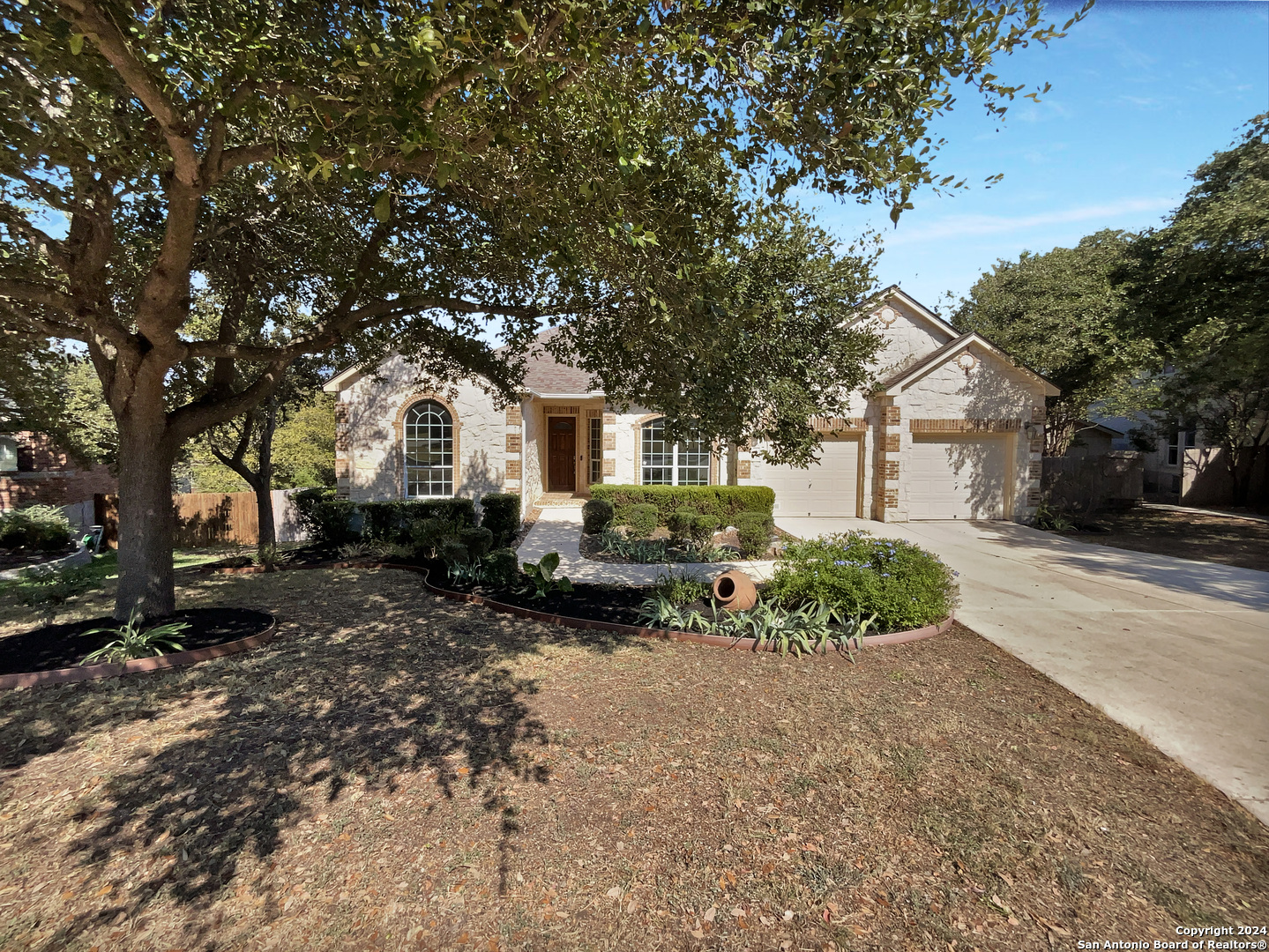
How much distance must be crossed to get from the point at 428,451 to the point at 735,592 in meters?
11.0

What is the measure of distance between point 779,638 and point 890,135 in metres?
4.43

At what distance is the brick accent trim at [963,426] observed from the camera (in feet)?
49.8

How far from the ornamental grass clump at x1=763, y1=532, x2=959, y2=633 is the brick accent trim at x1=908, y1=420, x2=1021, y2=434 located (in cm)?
937

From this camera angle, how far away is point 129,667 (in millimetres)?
5031

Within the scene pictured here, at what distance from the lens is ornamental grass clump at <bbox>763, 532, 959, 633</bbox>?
6203mm

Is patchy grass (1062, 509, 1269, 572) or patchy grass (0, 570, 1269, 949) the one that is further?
patchy grass (1062, 509, 1269, 572)

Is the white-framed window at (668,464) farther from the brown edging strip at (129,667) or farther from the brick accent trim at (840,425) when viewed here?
the brown edging strip at (129,667)

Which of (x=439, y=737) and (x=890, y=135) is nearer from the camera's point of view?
(x=890, y=135)

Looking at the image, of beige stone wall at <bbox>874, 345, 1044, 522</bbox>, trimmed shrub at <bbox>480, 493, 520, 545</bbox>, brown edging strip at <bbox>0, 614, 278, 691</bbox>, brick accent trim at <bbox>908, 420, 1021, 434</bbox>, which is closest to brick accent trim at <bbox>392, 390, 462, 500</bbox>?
trimmed shrub at <bbox>480, 493, 520, 545</bbox>

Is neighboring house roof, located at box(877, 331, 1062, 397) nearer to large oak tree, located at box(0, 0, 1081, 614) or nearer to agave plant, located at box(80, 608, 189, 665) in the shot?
large oak tree, located at box(0, 0, 1081, 614)

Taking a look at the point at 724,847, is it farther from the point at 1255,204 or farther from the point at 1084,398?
the point at 1084,398

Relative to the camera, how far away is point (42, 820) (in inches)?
123

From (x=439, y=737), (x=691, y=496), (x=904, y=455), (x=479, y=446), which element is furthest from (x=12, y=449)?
(x=904, y=455)

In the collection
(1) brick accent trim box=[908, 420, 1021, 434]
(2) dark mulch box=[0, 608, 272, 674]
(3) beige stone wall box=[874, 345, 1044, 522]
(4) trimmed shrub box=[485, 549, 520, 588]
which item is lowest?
(2) dark mulch box=[0, 608, 272, 674]
